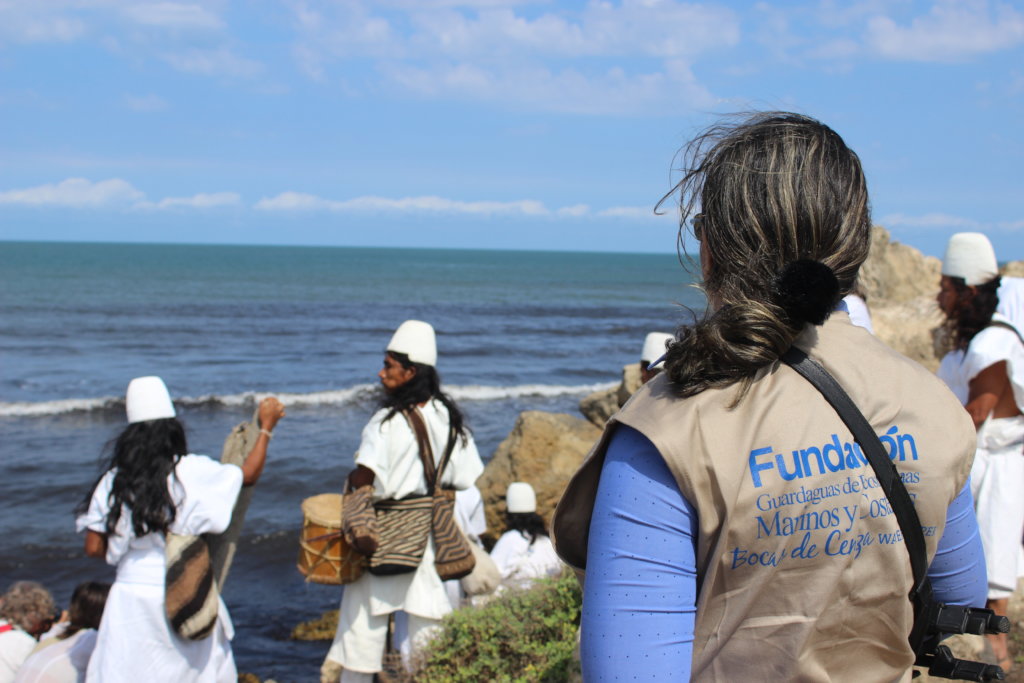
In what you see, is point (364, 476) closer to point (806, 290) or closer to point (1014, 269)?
point (806, 290)

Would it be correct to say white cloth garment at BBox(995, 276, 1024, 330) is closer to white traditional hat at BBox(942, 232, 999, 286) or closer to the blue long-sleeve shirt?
white traditional hat at BBox(942, 232, 999, 286)

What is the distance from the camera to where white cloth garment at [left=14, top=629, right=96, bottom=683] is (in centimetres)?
482

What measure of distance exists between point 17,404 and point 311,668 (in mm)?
14032

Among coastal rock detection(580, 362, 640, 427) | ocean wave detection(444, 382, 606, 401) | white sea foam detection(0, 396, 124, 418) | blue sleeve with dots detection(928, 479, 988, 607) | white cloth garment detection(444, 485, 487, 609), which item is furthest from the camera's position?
ocean wave detection(444, 382, 606, 401)

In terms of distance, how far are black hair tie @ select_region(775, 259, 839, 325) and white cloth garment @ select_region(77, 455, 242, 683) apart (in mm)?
3676

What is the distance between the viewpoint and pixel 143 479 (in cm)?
435

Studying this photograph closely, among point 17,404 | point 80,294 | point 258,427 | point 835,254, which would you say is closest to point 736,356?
point 835,254

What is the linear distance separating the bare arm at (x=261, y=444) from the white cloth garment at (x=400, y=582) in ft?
1.64

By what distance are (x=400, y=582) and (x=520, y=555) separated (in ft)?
5.90

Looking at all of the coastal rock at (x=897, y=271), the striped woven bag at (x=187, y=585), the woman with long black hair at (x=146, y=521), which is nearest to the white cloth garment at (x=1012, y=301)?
the woman with long black hair at (x=146, y=521)

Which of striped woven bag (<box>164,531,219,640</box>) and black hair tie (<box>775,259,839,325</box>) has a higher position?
black hair tie (<box>775,259,839,325</box>)

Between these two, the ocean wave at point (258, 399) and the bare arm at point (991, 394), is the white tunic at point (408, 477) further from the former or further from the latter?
the ocean wave at point (258, 399)

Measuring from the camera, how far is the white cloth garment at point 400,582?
497cm

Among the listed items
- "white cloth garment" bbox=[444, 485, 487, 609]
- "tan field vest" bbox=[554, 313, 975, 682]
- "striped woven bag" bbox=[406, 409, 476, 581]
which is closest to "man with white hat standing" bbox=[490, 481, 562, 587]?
"white cloth garment" bbox=[444, 485, 487, 609]
